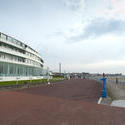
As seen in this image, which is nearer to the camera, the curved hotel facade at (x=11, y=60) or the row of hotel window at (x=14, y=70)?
the row of hotel window at (x=14, y=70)

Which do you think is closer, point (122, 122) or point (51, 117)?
point (122, 122)

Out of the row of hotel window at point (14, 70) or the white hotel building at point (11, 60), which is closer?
the row of hotel window at point (14, 70)

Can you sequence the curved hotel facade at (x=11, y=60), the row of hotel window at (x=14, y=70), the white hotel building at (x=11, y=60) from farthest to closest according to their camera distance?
the curved hotel facade at (x=11, y=60) < the white hotel building at (x=11, y=60) < the row of hotel window at (x=14, y=70)

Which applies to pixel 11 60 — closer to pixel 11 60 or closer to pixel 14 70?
pixel 11 60

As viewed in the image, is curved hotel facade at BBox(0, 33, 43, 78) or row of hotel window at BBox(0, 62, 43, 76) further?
curved hotel facade at BBox(0, 33, 43, 78)

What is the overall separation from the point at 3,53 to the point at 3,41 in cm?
320

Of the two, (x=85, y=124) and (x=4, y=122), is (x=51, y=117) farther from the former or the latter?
(x=4, y=122)

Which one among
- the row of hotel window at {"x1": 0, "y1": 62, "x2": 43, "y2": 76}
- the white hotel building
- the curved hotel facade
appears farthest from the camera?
the curved hotel facade

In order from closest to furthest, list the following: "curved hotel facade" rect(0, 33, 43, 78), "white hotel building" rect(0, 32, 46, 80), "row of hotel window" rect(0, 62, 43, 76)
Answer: "row of hotel window" rect(0, 62, 43, 76) → "white hotel building" rect(0, 32, 46, 80) → "curved hotel facade" rect(0, 33, 43, 78)

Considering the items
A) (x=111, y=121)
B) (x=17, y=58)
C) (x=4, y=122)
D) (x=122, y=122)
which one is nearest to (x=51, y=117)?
(x=4, y=122)

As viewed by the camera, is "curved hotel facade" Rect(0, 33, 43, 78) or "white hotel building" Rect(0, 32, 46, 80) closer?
"white hotel building" Rect(0, 32, 46, 80)

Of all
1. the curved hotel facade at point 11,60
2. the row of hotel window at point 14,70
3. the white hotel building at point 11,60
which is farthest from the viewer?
the curved hotel facade at point 11,60

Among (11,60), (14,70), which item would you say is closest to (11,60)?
(11,60)

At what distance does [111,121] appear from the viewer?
17.1 feet
